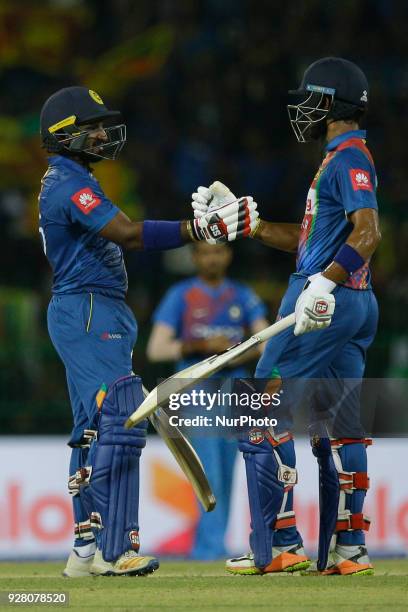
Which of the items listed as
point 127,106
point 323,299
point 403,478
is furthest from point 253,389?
point 127,106

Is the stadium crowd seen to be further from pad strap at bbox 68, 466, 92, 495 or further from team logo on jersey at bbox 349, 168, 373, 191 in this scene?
team logo on jersey at bbox 349, 168, 373, 191

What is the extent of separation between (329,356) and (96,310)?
3.35 ft

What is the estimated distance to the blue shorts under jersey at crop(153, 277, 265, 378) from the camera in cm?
838

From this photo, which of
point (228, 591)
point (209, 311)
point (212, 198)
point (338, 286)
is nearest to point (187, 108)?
point (209, 311)

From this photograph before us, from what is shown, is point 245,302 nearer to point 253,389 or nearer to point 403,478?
point 403,478

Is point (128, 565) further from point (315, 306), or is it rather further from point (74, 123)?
point (74, 123)

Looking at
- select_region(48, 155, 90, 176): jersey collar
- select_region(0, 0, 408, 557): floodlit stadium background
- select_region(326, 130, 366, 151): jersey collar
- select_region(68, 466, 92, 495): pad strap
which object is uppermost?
select_region(0, 0, 408, 557): floodlit stadium background

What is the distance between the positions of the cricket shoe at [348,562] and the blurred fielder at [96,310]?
0.76 metres

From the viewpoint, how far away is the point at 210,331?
8383 mm

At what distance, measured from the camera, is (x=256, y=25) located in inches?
526

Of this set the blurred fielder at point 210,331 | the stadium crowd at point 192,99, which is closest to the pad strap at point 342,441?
the blurred fielder at point 210,331

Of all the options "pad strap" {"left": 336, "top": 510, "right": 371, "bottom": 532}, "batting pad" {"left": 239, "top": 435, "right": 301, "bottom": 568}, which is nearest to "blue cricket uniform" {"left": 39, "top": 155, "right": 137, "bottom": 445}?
"batting pad" {"left": 239, "top": 435, "right": 301, "bottom": 568}

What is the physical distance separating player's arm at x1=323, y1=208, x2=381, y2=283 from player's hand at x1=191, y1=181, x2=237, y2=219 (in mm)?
667

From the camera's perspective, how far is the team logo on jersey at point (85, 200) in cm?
562
